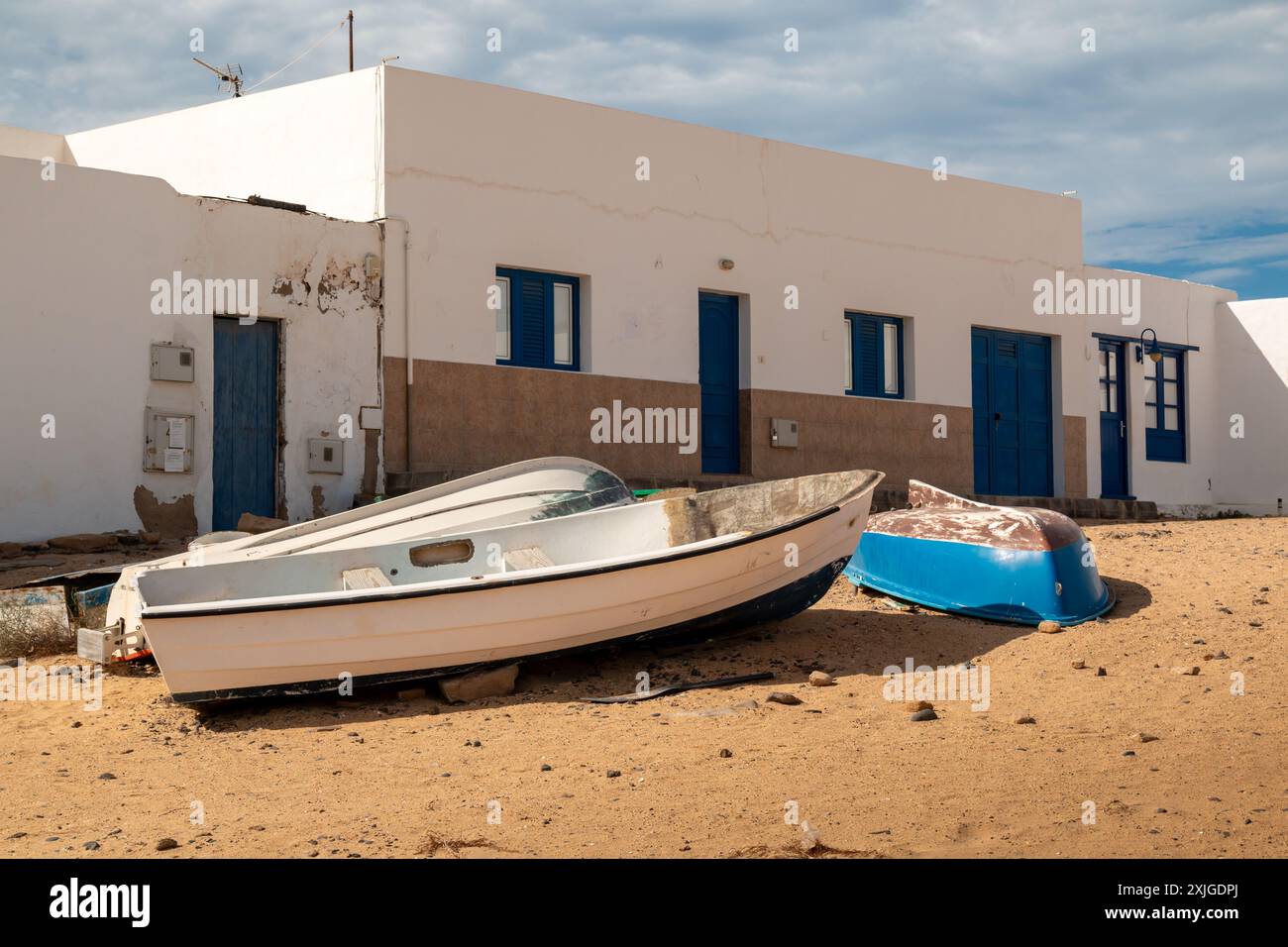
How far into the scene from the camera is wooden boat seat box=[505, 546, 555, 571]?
8.91m

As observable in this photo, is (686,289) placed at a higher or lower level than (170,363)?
higher

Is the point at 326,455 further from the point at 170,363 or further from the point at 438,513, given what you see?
the point at 438,513

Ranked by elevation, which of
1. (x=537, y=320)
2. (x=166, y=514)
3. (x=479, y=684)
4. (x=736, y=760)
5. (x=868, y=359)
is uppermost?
(x=537, y=320)

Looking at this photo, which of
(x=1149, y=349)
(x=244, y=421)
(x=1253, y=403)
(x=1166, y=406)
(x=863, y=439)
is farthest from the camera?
(x=1253, y=403)

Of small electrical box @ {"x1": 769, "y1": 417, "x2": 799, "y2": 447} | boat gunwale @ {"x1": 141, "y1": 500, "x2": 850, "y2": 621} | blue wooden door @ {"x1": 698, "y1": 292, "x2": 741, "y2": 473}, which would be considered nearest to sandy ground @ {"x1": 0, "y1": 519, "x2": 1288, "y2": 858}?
boat gunwale @ {"x1": 141, "y1": 500, "x2": 850, "y2": 621}

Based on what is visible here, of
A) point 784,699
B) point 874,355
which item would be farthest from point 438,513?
point 874,355

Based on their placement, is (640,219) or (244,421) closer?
(244,421)

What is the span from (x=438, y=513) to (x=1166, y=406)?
52.1 feet

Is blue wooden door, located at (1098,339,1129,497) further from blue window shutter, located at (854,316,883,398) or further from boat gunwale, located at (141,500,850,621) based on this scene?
boat gunwale, located at (141,500,850,621)

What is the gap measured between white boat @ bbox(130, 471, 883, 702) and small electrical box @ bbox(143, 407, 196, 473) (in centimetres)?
459

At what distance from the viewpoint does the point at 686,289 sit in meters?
15.8

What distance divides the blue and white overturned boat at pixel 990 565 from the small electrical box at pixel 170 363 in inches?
254

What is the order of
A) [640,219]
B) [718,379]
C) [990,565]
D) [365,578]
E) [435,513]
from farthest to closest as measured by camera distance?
[718,379]
[640,219]
[435,513]
[990,565]
[365,578]

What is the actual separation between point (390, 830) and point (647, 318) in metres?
10.6
